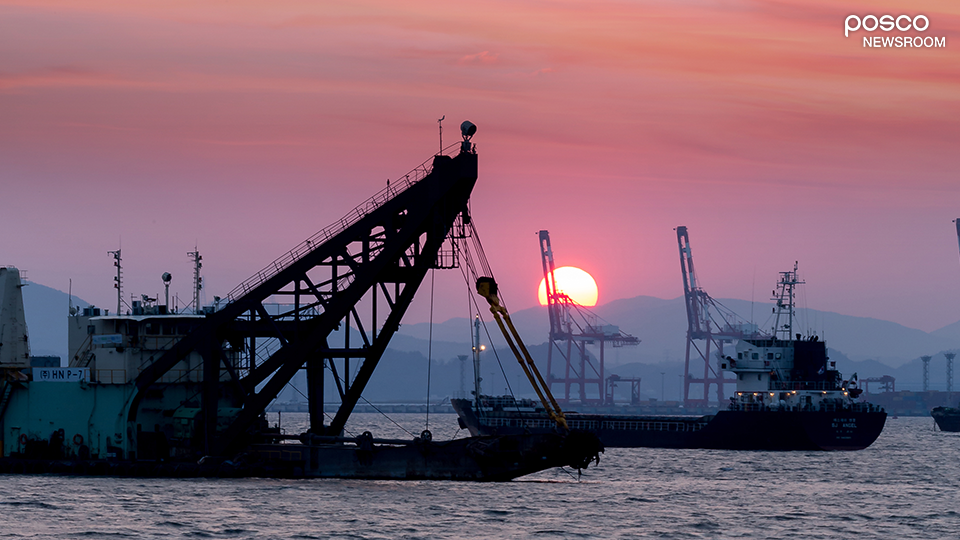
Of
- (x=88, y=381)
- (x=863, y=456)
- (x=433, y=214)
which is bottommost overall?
(x=863, y=456)

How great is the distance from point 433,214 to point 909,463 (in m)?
54.3

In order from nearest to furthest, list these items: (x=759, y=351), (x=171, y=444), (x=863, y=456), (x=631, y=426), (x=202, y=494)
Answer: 1. (x=202, y=494)
2. (x=171, y=444)
3. (x=863, y=456)
4. (x=759, y=351)
5. (x=631, y=426)

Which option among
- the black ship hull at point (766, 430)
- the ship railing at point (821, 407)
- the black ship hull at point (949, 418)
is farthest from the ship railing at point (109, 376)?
the black ship hull at point (949, 418)

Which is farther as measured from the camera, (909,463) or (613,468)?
(909,463)

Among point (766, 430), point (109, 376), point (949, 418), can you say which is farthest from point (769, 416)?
point (949, 418)

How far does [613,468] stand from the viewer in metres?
84.8

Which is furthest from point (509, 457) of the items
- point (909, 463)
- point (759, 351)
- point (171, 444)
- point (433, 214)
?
point (759, 351)

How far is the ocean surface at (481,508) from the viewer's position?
4869 cm

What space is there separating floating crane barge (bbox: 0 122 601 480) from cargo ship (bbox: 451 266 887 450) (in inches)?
1746

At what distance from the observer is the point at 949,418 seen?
189m

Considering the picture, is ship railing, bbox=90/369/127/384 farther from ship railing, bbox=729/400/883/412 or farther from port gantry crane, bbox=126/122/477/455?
ship railing, bbox=729/400/883/412

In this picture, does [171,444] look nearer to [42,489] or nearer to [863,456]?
[42,489]

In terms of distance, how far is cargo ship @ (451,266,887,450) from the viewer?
355 feet

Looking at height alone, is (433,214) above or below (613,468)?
above
